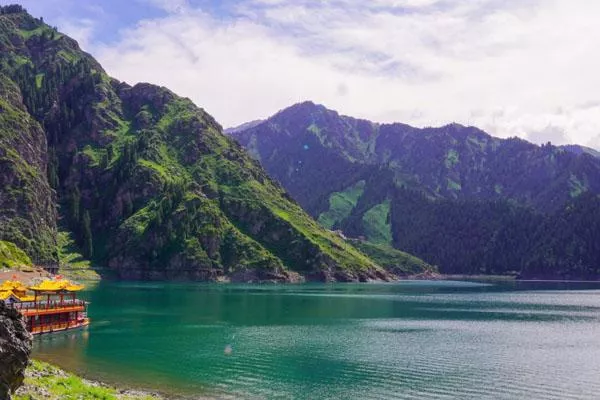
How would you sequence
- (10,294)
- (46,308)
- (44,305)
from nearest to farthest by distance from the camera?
(10,294), (46,308), (44,305)

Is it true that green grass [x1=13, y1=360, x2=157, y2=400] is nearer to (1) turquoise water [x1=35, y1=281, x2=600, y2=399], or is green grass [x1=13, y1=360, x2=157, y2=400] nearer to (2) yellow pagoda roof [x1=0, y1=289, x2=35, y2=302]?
(1) turquoise water [x1=35, y1=281, x2=600, y2=399]

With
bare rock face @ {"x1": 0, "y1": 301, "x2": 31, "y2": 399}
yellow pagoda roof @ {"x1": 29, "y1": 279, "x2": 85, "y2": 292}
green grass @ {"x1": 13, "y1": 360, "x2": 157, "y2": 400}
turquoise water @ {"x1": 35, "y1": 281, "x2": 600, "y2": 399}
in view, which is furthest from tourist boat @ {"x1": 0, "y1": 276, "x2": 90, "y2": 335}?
bare rock face @ {"x1": 0, "y1": 301, "x2": 31, "y2": 399}

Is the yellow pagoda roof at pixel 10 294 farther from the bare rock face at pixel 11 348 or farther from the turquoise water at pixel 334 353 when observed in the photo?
the bare rock face at pixel 11 348

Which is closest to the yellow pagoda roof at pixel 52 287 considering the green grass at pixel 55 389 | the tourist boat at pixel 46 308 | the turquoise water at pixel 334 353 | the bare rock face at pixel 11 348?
the tourist boat at pixel 46 308

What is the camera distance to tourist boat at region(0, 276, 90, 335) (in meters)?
111

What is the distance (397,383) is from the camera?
78062 millimetres

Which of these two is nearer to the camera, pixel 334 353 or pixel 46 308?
pixel 334 353

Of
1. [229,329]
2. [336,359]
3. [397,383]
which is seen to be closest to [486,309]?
[229,329]

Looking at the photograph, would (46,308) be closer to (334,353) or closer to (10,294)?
(10,294)

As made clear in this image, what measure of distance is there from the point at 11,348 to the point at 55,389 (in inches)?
802

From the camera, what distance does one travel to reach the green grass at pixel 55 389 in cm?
4860

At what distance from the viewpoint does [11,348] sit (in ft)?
115

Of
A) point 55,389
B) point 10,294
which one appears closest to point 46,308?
point 10,294

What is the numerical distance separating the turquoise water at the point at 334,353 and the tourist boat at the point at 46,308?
13.3 ft
